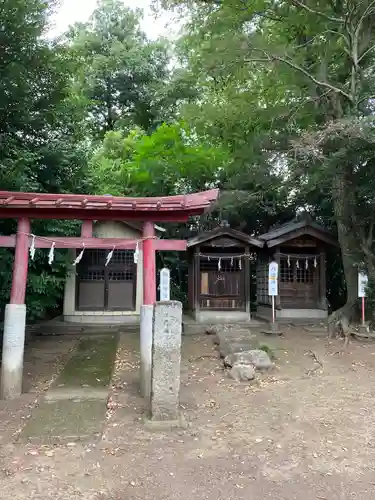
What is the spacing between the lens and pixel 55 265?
10.9 meters

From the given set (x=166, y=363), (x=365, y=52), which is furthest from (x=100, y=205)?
(x=365, y=52)

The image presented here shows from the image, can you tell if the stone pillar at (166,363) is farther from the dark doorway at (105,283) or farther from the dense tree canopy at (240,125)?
the dark doorway at (105,283)

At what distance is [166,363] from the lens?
5863 mm

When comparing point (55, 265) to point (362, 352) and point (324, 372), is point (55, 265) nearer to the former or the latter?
point (324, 372)

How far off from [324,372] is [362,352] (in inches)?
84.8

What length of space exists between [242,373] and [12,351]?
171 inches

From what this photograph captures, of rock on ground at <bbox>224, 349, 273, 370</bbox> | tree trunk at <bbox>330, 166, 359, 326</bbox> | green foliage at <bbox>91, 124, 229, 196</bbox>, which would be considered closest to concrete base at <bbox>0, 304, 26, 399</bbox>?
rock on ground at <bbox>224, 349, 273, 370</bbox>

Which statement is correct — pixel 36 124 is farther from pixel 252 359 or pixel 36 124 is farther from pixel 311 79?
pixel 311 79

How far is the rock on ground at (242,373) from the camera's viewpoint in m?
7.96

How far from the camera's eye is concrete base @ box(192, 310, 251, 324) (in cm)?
1418

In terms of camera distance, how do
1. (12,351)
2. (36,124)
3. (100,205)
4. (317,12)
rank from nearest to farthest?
(12,351) < (100,205) < (36,124) < (317,12)

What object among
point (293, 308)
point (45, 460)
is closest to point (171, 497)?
point (45, 460)

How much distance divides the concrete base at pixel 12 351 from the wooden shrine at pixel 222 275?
797 centimetres

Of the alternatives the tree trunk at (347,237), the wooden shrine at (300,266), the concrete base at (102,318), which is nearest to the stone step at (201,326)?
the wooden shrine at (300,266)
